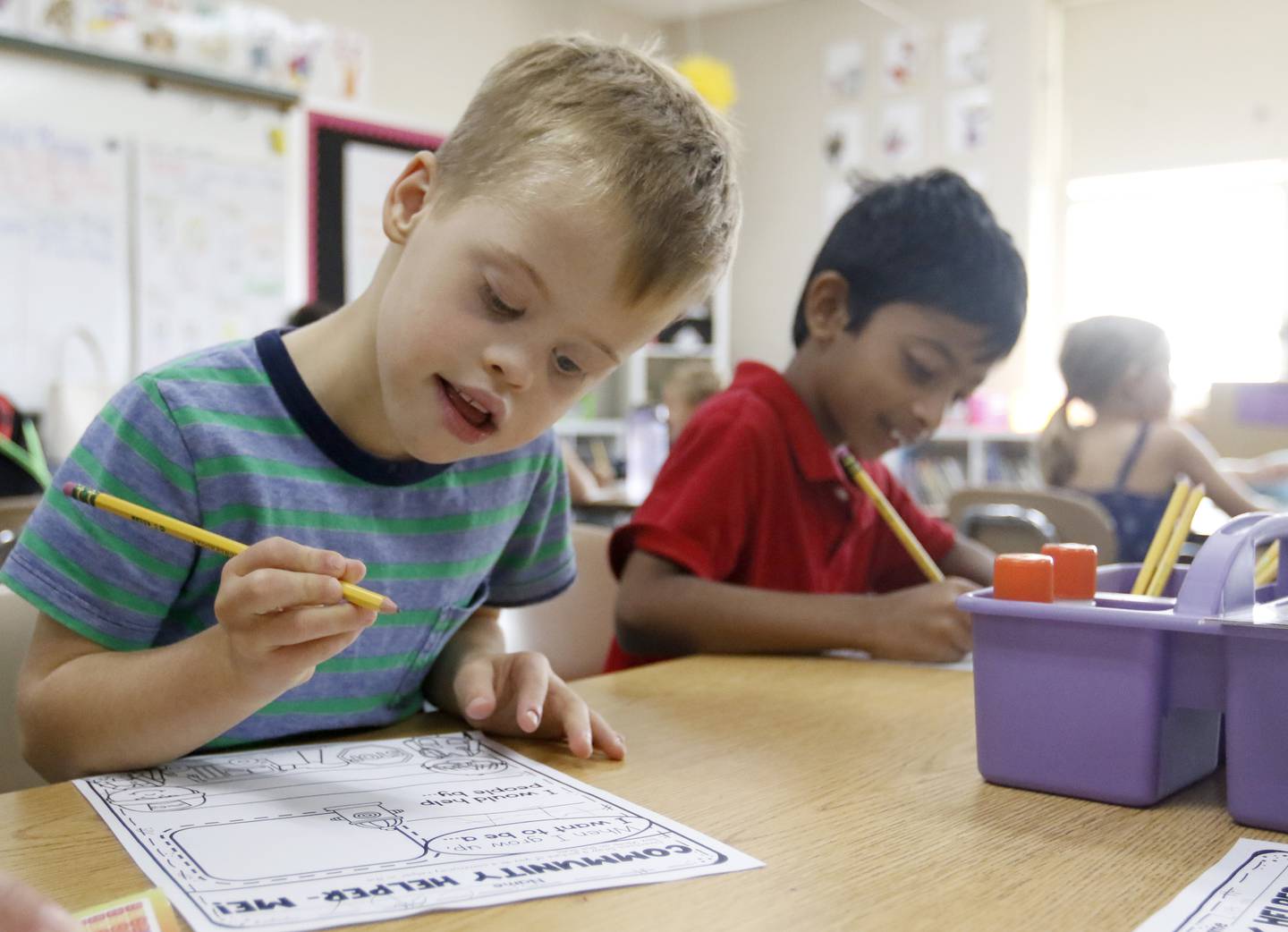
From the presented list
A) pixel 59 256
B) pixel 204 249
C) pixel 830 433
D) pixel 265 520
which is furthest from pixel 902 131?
pixel 265 520

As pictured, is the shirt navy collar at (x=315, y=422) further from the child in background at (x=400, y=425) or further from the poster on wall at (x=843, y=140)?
the poster on wall at (x=843, y=140)

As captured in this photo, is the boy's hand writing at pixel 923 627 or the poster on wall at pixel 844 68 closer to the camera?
the boy's hand writing at pixel 923 627

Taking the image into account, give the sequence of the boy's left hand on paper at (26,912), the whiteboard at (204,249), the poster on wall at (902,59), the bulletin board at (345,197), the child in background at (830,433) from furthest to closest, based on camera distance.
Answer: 1. the poster on wall at (902,59)
2. the bulletin board at (345,197)
3. the whiteboard at (204,249)
4. the child in background at (830,433)
5. the boy's left hand on paper at (26,912)

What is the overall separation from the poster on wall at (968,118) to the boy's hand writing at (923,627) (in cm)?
475

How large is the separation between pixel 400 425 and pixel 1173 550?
0.50m

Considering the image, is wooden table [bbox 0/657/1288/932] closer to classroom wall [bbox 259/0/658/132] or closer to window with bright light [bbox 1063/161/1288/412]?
classroom wall [bbox 259/0/658/132]

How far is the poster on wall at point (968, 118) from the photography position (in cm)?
529

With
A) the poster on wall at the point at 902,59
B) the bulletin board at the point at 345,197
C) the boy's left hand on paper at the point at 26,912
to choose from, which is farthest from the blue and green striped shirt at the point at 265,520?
the poster on wall at the point at 902,59

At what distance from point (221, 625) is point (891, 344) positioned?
0.88m

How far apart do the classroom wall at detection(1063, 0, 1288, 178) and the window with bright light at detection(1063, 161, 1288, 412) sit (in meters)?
0.09

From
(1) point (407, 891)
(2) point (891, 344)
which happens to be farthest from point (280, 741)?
(2) point (891, 344)

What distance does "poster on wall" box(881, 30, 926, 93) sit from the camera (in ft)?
18.1

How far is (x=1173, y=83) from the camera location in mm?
5020

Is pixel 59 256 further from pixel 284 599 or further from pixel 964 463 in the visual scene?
pixel 964 463
